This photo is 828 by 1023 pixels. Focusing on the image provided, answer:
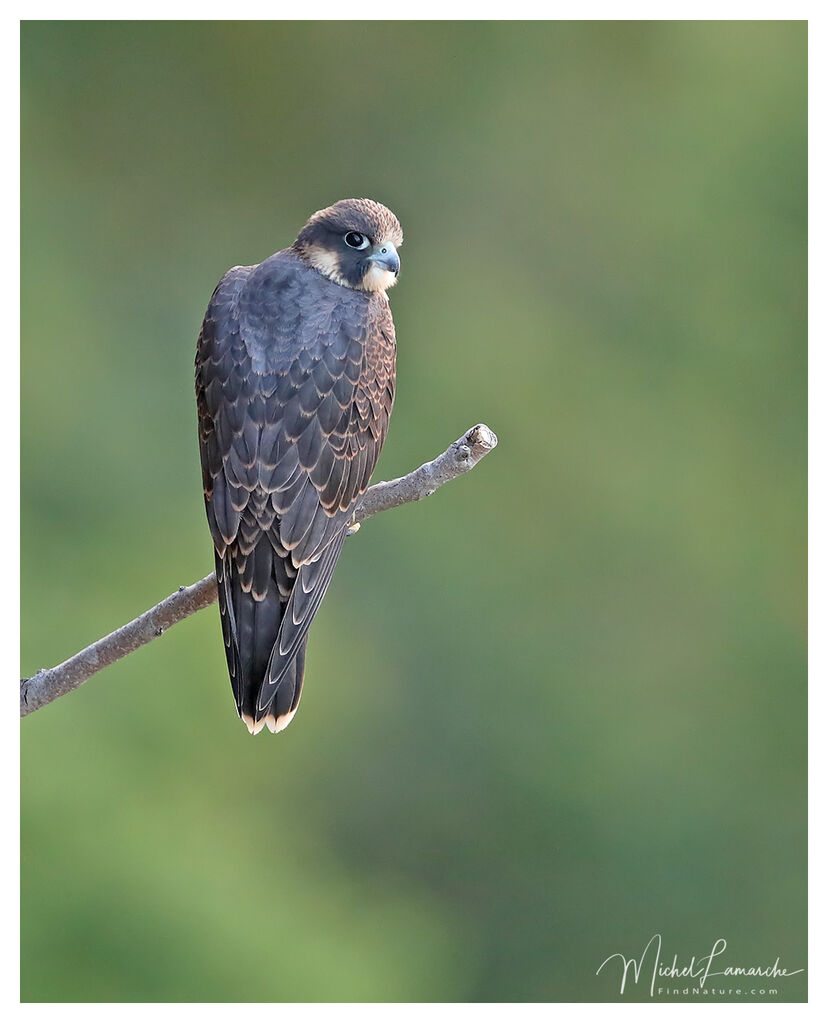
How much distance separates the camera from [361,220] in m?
2.94

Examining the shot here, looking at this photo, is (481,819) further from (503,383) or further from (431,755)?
(503,383)

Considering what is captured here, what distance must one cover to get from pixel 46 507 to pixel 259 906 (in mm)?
1849

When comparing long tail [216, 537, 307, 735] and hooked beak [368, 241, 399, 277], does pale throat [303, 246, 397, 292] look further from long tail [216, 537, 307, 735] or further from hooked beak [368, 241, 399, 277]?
long tail [216, 537, 307, 735]

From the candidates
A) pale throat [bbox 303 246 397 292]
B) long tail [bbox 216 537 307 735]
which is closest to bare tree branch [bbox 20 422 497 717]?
long tail [bbox 216 537 307 735]

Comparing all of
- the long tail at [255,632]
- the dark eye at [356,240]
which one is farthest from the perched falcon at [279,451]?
the dark eye at [356,240]

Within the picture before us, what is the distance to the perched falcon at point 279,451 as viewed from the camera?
268 centimetres

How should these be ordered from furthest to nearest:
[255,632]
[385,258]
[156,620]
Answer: [385,258]
[255,632]
[156,620]

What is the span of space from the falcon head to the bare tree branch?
0.57m

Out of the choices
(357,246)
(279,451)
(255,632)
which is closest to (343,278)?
(357,246)

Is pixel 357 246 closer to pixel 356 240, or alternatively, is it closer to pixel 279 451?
pixel 356 240

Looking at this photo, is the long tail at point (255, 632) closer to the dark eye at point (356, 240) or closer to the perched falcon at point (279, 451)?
the perched falcon at point (279, 451)

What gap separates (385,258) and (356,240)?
8 cm

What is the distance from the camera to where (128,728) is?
4953 mm

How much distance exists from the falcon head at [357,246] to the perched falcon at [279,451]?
0.22 feet
